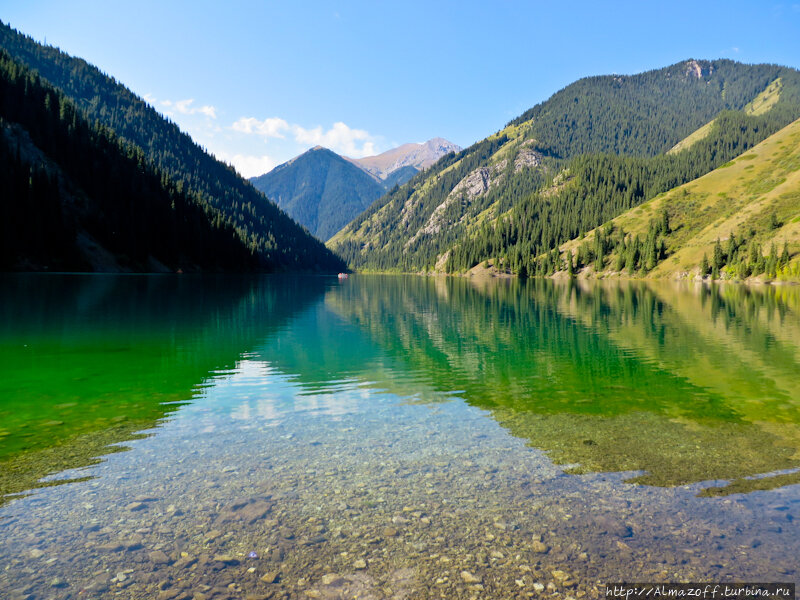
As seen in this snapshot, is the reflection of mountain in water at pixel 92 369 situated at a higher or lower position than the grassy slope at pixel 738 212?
lower

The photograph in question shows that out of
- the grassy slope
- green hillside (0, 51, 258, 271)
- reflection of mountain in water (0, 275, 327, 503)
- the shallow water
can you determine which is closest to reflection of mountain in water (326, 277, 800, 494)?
the shallow water

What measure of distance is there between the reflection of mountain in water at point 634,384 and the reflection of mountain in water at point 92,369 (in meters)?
9.73

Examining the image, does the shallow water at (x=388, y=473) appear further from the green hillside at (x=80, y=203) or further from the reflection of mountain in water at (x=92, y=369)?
the green hillside at (x=80, y=203)

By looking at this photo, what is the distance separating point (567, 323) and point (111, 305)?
4865cm

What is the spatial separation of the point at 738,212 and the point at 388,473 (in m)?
201

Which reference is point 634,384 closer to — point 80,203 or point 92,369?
point 92,369

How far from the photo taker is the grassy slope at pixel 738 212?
139m

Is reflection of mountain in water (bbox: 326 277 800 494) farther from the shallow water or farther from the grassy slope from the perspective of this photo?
the grassy slope

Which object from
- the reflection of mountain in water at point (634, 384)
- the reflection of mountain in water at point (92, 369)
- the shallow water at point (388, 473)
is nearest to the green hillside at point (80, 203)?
→ the reflection of mountain in water at point (92, 369)

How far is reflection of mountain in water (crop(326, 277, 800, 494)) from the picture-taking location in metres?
12.1

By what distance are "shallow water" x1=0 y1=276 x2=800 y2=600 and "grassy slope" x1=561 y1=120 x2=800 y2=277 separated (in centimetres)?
14247

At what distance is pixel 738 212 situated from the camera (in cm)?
16312

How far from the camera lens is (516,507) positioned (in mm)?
9180

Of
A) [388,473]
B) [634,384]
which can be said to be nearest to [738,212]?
[634,384]
